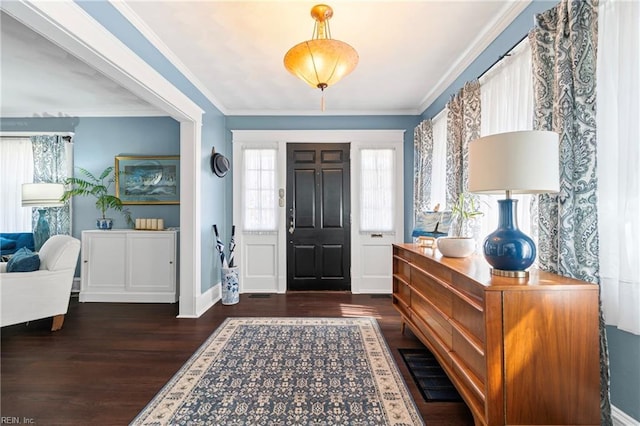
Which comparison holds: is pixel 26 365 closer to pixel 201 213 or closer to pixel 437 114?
pixel 201 213

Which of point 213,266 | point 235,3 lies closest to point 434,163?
point 235,3

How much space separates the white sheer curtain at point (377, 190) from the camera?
4363 millimetres

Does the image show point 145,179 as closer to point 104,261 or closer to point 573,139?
point 104,261

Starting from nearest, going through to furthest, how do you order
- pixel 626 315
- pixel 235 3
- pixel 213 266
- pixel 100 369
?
pixel 626 315
pixel 235 3
pixel 100 369
pixel 213 266

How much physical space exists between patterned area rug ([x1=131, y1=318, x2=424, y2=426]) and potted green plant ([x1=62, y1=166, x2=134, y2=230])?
2516mm

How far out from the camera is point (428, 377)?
6.93 ft

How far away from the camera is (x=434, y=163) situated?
145 inches

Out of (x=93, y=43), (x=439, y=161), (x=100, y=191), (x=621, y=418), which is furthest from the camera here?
(x=100, y=191)

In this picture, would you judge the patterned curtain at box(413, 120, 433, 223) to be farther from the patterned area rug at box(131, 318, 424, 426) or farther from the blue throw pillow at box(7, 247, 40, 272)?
the blue throw pillow at box(7, 247, 40, 272)

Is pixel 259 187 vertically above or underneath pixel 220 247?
above

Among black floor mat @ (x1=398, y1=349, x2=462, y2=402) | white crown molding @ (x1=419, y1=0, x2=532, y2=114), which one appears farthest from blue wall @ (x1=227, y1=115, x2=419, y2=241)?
black floor mat @ (x1=398, y1=349, x2=462, y2=402)

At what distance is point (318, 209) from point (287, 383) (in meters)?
2.69

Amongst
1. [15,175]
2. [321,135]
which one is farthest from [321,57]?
[15,175]

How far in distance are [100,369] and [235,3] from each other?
2894 mm
